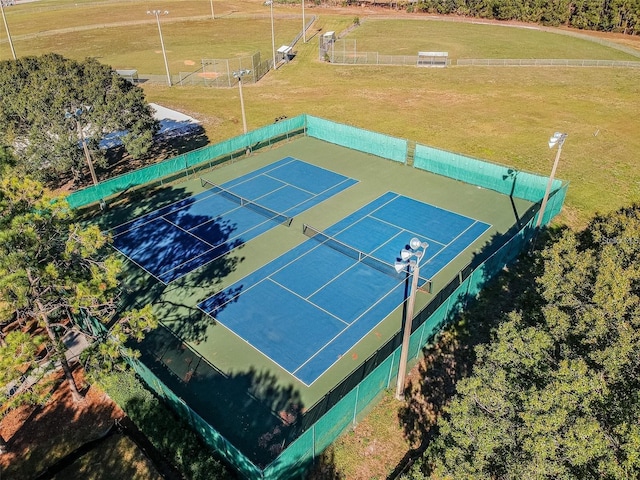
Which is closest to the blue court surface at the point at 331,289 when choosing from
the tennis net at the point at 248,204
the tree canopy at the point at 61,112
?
the tennis net at the point at 248,204

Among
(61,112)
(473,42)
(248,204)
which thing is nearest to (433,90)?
(473,42)

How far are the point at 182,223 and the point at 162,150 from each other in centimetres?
1523

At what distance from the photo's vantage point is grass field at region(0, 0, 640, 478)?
143 ft

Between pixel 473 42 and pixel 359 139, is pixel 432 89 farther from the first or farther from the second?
pixel 473 42

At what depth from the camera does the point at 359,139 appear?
4347 centimetres

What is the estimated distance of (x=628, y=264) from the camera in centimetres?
1745

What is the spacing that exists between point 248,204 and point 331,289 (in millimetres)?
11960

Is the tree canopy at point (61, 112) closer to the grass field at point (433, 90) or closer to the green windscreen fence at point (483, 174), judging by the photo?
the grass field at point (433, 90)

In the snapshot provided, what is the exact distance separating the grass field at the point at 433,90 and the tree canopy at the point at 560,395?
19652mm

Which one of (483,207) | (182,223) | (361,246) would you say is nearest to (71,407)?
(182,223)

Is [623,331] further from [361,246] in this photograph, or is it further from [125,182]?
[125,182]

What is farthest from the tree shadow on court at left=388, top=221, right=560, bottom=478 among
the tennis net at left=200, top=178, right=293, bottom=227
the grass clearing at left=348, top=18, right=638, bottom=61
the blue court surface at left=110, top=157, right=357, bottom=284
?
the grass clearing at left=348, top=18, right=638, bottom=61

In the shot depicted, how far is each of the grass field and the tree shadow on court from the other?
9898mm

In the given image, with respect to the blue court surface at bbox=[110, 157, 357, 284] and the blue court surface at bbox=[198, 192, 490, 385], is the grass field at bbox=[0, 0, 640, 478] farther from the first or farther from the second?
Result: the blue court surface at bbox=[110, 157, 357, 284]
